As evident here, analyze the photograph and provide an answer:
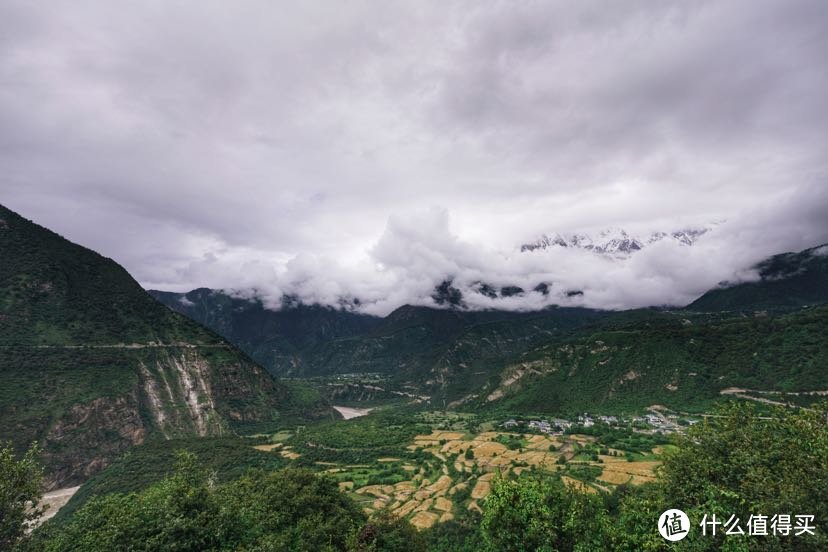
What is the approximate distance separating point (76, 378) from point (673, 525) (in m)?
210

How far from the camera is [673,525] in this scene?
86.8ft

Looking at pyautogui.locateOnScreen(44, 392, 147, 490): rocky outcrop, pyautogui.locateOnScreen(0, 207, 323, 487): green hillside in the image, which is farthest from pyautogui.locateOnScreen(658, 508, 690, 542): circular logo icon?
pyautogui.locateOnScreen(44, 392, 147, 490): rocky outcrop

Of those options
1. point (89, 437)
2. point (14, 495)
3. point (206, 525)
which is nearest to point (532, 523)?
point (206, 525)

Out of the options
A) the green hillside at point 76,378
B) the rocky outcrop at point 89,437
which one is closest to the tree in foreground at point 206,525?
the rocky outcrop at point 89,437

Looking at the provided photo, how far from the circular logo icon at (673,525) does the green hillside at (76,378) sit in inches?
7313

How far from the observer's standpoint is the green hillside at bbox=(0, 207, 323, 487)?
132 m

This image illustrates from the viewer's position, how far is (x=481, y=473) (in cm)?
10600

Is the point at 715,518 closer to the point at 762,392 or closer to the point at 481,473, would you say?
the point at 481,473

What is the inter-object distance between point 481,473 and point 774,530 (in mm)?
92825

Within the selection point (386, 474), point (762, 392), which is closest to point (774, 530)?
point (386, 474)

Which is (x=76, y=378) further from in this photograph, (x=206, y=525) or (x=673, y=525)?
(x=673, y=525)

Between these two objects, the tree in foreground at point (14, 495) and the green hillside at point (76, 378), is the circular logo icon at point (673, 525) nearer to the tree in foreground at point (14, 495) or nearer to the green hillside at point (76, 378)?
the tree in foreground at point (14, 495)

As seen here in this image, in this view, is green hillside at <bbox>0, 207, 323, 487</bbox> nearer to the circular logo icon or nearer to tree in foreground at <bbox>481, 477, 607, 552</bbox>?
tree in foreground at <bbox>481, 477, 607, 552</bbox>

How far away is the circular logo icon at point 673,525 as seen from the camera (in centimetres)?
2552
